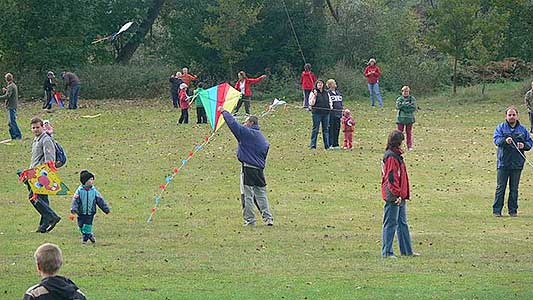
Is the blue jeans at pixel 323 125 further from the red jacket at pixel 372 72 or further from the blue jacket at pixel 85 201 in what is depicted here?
the blue jacket at pixel 85 201

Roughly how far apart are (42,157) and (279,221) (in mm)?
4516

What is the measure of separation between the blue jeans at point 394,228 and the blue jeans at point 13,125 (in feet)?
61.5

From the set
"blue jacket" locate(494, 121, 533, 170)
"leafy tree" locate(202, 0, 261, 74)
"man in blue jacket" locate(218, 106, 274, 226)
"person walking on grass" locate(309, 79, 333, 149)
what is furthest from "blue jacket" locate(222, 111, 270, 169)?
"leafy tree" locate(202, 0, 261, 74)

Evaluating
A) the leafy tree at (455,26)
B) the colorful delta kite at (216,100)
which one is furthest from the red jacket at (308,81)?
the colorful delta kite at (216,100)

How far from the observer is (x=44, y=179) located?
1697 centimetres

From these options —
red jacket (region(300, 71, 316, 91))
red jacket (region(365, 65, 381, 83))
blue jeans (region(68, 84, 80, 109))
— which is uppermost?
red jacket (region(365, 65, 381, 83))

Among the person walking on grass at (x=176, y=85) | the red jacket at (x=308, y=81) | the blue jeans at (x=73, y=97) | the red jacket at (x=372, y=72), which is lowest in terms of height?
the blue jeans at (x=73, y=97)

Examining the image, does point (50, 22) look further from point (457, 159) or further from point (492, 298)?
point (492, 298)

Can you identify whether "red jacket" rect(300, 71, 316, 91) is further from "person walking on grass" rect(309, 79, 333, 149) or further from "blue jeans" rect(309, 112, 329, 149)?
"person walking on grass" rect(309, 79, 333, 149)

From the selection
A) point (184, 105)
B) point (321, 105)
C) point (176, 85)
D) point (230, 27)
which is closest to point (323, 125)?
point (321, 105)

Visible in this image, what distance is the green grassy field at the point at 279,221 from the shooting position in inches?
508

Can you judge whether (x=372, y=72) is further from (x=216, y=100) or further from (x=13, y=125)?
(x=216, y=100)

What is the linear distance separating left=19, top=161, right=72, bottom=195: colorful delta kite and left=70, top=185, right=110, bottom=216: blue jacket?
111cm

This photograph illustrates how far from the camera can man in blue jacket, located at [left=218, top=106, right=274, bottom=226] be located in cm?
1772
